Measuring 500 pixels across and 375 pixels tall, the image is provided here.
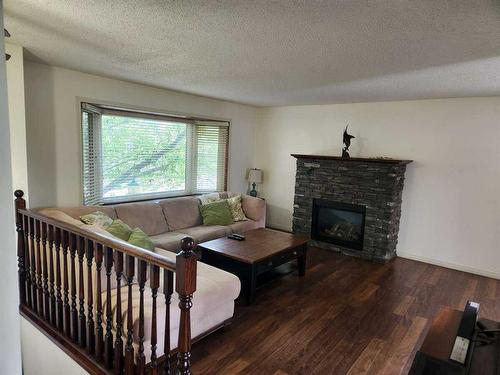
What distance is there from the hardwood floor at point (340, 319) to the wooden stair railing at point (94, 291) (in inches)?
22.5

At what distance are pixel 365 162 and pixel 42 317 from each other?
421 cm

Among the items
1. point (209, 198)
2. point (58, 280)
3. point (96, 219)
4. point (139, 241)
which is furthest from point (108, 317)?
point (209, 198)

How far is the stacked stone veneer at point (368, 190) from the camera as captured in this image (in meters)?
4.62

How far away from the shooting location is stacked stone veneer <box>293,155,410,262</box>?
4617mm

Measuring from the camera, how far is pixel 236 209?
5.17 m

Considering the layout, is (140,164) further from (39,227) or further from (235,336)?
(235,336)

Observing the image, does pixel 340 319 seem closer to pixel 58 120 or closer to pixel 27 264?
pixel 27 264

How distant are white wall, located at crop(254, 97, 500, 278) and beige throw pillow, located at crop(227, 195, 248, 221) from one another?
169 centimetres

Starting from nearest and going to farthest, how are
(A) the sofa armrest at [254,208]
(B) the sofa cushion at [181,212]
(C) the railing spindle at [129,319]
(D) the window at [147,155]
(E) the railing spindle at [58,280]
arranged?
1. (C) the railing spindle at [129,319]
2. (E) the railing spindle at [58,280]
3. (D) the window at [147,155]
4. (B) the sofa cushion at [181,212]
5. (A) the sofa armrest at [254,208]

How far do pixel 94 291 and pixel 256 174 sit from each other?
13.5ft

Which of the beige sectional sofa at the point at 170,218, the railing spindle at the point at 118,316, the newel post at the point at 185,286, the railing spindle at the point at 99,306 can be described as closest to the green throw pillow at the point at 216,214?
the beige sectional sofa at the point at 170,218

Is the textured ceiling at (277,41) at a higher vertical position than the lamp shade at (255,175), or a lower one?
higher

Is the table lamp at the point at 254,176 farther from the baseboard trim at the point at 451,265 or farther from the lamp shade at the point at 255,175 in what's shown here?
the baseboard trim at the point at 451,265

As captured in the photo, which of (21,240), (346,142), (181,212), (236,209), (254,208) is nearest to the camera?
(21,240)
